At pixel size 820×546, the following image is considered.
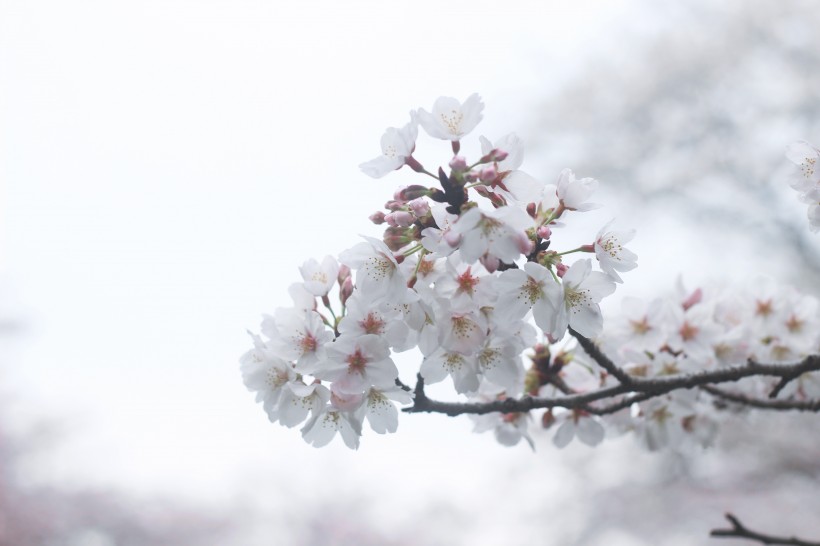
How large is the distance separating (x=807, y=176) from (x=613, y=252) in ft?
1.29

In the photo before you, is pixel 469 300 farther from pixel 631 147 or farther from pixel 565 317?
pixel 631 147

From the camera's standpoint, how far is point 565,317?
913mm

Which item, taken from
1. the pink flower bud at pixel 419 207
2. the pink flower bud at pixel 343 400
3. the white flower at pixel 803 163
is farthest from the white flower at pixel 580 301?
the white flower at pixel 803 163

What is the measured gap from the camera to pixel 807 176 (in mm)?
1066

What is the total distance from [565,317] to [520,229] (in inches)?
6.6

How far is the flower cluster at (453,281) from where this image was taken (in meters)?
0.86

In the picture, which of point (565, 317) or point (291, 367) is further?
point (291, 367)

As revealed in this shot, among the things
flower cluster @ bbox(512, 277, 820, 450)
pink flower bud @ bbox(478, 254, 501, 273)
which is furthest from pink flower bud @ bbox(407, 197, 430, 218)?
flower cluster @ bbox(512, 277, 820, 450)

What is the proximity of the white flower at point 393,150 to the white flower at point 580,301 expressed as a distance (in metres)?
0.28

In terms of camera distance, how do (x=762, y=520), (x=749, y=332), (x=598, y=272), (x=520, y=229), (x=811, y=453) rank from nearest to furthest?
(x=520, y=229) < (x=598, y=272) < (x=749, y=332) < (x=811, y=453) < (x=762, y=520)

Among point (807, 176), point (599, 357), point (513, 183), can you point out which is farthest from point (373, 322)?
point (807, 176)

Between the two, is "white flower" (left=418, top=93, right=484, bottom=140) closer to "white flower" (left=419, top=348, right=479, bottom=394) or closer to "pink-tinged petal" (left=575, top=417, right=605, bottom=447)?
"white flower" (left=419, top=348, right=479, bottom=394)

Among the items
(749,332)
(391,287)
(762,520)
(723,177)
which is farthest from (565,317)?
(762,520)

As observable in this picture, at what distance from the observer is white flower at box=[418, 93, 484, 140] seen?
901mm
